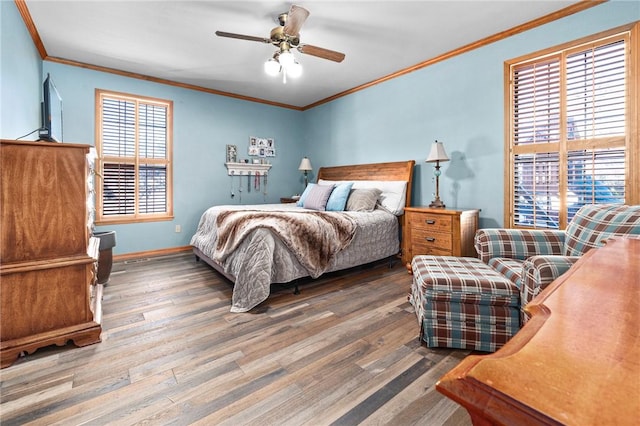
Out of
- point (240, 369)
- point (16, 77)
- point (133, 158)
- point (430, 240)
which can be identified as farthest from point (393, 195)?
point (16, 77)

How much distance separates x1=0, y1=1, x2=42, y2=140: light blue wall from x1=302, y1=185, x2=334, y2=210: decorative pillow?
2.87 m

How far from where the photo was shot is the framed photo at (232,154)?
→ 493 cm

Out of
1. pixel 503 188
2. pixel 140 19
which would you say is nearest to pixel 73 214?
pixel 140 19

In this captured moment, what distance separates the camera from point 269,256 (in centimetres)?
246

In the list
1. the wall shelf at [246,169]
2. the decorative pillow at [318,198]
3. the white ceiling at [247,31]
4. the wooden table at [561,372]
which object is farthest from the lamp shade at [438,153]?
the wall shelf at [246,169]

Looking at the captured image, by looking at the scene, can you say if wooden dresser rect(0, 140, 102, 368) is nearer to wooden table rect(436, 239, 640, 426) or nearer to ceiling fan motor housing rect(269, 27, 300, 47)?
ceiling fan motor housing rect(269, 27, 300, 47)

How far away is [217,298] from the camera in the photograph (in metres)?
2.65

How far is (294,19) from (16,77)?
2397 millimetres

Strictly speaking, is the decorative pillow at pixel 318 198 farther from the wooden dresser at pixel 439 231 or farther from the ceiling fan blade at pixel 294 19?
the ceiling fan blade at pixel 294 19

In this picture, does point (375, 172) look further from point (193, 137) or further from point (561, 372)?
point (561, 372)

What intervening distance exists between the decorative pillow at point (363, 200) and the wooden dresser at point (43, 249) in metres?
2.61

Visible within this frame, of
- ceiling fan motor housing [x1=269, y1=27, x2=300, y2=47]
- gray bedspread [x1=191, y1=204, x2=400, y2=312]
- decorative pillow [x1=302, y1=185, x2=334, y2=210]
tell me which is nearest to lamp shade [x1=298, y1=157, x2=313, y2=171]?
decorative pillow [x1=302, y1=185, x2=334, y2=210]

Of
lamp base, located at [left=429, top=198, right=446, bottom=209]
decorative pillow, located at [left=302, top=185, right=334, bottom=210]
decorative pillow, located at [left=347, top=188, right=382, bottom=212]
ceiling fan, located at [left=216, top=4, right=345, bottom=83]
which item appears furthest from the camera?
decorative pillow, located at [left=302, top=185, right=334, bottom=210]

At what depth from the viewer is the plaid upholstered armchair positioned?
1501 millimetres
